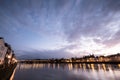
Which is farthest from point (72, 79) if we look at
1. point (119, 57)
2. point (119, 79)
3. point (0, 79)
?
point (119, 57)

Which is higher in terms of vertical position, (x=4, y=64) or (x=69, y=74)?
(x=4, y=64)

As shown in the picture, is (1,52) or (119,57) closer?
(1,52)

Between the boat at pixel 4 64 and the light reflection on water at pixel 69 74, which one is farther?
the light reflection on water at pixel 69 74

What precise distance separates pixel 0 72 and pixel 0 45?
108ft

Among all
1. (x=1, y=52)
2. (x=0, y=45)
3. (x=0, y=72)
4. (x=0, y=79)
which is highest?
(x=0, y=45)

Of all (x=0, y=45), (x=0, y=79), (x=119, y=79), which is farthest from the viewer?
(x=0, y=45)

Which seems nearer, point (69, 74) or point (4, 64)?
point (4, 64)

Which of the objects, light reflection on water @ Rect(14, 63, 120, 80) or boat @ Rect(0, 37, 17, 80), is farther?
light reflection on water @ Rect(14, 63, 120, 80)

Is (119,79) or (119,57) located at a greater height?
(119,57)

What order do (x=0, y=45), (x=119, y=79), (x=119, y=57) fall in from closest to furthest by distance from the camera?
(x=119, y=79) < (x=0, y=45) < (x=119, y=57)

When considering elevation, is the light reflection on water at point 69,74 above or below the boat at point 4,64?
below

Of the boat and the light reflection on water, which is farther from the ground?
the boat

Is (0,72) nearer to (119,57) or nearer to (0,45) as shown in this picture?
(0,45)

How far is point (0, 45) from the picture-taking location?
150 feet
